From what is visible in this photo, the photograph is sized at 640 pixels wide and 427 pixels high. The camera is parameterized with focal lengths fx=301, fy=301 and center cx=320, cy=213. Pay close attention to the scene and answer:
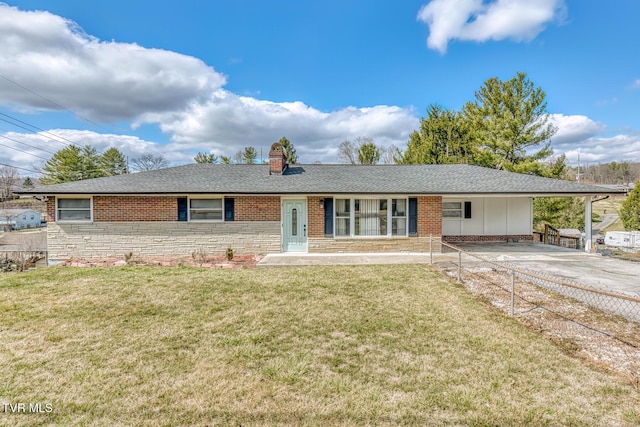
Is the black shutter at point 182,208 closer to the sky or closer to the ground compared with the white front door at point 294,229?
closer to the sky

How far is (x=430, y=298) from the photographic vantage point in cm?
653

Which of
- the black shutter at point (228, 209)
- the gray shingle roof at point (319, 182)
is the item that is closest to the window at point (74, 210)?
the gray shingle roof at point (319, 182)

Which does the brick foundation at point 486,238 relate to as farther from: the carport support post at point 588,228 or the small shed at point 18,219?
the small shed at point 18,219

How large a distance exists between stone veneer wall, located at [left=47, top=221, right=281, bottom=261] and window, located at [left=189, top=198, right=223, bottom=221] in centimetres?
25

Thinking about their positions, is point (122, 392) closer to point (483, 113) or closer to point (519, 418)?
point (519, 418)

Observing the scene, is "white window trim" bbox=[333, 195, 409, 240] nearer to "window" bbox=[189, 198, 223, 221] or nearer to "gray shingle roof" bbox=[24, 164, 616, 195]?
"gray shingle roof" bbox=[24, 164, 616, 195]

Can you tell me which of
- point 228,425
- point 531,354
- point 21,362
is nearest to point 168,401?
point 228,425

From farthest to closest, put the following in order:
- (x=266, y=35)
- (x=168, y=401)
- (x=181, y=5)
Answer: (x=266, y=35)
(x=181, y=5)
(x=168, y=401)

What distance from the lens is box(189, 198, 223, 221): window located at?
1177 centimetres

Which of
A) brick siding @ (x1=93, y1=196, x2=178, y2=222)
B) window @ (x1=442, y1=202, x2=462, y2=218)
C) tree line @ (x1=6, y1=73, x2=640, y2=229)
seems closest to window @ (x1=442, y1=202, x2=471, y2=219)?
window @ (x1=442, y1=202, x2=462, y2=218)

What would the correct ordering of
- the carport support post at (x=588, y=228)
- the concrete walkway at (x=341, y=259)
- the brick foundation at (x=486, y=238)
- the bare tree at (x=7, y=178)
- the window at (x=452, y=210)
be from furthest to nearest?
the bare tree at (x=7, y=178) → the window at (x=452, y=210) → the brick foundation at (x=486, y=238) → the carport support post at (x=588, y=228) → the concrete walkway at (x=341, y=259)

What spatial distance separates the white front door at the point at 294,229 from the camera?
39.2ft

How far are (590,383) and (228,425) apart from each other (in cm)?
396

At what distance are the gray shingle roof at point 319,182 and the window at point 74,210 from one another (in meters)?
0.56
